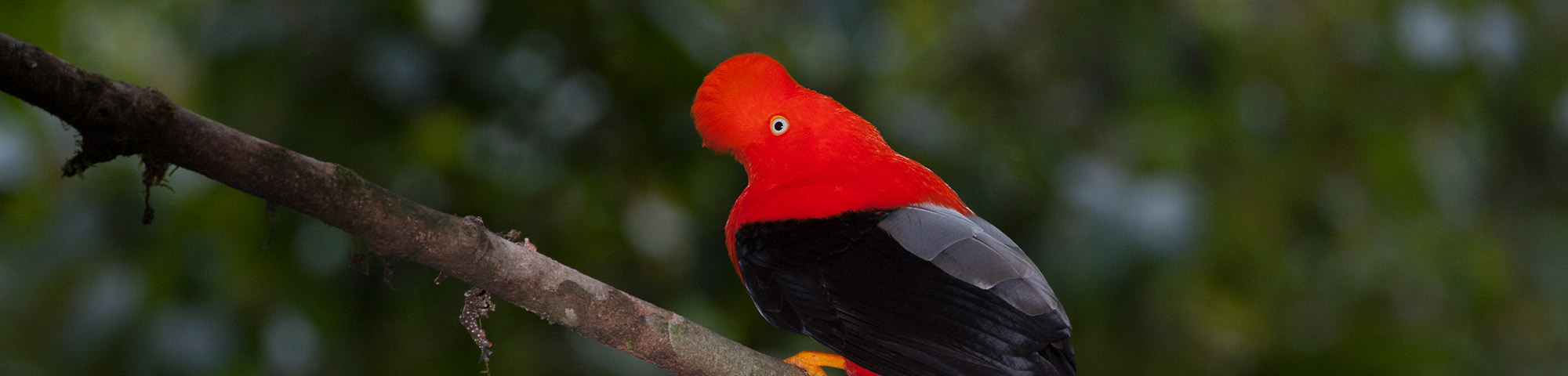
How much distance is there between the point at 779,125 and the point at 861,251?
0.75 feet

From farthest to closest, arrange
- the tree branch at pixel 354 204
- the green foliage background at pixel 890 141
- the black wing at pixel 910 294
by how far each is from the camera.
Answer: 1. the green foliage background at pixel 890 141
2. the black wing at pixel 910 294
3. the tree branch at pixel 354 204

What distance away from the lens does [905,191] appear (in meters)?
1.13

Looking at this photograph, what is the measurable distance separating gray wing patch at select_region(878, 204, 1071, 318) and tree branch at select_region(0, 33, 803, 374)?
0.19 m

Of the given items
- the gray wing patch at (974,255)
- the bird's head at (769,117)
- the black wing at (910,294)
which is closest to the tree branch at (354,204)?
the black wing at (910,294)

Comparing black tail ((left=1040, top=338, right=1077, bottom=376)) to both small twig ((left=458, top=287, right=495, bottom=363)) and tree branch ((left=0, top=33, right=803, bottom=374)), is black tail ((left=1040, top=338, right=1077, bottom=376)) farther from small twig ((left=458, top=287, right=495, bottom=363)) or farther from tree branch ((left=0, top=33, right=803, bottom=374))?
small twig ((left=458, top=287, right=495, bottom=363))

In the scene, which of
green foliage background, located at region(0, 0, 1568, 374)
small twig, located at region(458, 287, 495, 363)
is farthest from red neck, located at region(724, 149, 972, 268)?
green foliage background, located at region(0, 0, 1568, 374)

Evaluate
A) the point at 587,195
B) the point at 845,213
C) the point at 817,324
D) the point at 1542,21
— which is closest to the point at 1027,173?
the point at 587,195

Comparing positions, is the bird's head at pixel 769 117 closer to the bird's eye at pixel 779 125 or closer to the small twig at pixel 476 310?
the bird's eye at pixel 779 125

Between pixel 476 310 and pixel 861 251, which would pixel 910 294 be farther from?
pixel 476 310

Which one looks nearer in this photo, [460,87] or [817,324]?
[817,324]

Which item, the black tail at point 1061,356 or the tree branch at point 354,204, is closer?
the tree branch at point 354,204

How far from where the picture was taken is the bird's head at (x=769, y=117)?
117cm

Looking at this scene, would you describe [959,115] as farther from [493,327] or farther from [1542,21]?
[1542,21]

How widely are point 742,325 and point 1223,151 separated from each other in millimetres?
1079
